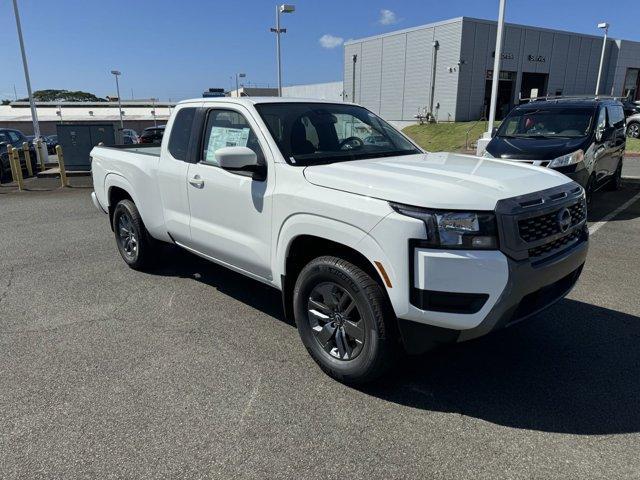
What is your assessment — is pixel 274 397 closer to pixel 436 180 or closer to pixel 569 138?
pixel 436 180

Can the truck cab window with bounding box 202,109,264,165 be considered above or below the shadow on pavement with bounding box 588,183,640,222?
above

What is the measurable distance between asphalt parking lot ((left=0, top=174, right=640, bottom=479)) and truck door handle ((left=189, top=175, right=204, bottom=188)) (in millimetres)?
1180

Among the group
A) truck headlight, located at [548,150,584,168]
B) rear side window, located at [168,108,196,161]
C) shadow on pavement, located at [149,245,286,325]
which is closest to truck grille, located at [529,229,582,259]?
shadow on pavement, located at [149,245,286,325]

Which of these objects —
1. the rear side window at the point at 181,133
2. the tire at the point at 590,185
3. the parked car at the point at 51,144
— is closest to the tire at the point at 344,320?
the rear side window at the point at 181,133

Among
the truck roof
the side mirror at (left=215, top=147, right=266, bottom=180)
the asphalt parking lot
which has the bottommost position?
the asphalt parking lot

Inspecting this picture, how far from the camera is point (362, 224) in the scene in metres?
2.89

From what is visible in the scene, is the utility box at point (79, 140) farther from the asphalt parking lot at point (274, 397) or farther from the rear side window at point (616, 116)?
the rear side window at point (616, 116)

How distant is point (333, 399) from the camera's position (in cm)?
317

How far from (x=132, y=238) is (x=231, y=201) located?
2.30 m

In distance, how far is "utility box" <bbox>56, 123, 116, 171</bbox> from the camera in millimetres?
15945

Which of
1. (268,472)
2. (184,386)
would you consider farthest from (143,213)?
(268,472)

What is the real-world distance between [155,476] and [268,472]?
1.88 ft

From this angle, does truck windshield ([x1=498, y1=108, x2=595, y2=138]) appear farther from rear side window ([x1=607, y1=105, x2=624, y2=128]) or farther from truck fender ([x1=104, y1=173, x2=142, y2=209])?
truck fender ([x1=104, y1=173, x2=142, y2=209])

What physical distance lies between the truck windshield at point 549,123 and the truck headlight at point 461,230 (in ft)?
22.6
